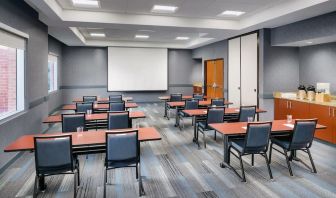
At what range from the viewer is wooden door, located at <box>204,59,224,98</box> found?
10.4 metres

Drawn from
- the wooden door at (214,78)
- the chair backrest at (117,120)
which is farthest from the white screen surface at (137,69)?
the chair backrest at (117,120)

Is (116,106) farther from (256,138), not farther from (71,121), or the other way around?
(256,138)

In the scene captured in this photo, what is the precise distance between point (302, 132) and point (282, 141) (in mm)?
399

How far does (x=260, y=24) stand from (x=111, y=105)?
4496 mm

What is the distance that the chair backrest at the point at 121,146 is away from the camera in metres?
3.01

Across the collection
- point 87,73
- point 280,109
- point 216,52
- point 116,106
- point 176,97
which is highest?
point 216,52

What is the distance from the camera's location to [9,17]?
418cm

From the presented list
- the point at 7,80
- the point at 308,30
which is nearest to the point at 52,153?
the point at 7,80

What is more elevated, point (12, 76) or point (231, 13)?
point (231, 13)

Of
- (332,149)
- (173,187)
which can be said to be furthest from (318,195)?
(332,149)

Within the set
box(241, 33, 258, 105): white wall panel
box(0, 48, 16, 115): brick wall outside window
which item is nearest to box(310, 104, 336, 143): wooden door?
box(241, 33, 258, 105): white wall panel

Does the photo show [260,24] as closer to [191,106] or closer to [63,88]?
[191,106]

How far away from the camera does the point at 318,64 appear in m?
6.93

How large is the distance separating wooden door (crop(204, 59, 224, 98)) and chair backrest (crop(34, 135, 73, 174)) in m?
8.25
